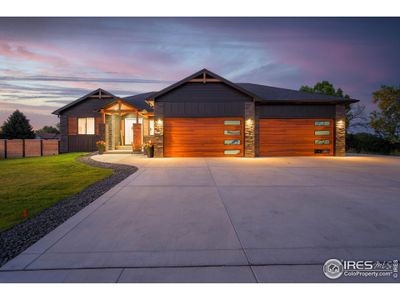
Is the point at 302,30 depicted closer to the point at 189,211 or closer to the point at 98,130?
the point at 189,211

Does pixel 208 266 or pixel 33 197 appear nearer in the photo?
pixel 208 266

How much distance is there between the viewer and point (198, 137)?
13.9m

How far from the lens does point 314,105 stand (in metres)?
14.4

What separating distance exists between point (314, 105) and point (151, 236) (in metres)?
15.0

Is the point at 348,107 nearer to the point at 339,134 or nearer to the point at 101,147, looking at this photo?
the point at 339,134

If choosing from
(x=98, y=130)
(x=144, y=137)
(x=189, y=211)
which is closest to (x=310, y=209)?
(x=189, y=211)

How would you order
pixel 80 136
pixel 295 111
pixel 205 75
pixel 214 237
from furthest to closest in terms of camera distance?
pixel 80 136, pixel 295 111, pixel 205 75, pixel 214 237

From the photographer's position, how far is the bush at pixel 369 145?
58.7ft

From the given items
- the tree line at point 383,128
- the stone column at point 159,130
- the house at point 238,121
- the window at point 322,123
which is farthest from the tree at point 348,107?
the stone column at point 159,130

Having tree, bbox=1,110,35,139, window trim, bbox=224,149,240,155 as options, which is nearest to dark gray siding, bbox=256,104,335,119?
window trim, bbox=224,149,240,155

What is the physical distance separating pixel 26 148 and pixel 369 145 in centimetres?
2942

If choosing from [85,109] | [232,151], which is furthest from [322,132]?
[85,109]

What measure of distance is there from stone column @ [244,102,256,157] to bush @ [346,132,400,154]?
1248cm

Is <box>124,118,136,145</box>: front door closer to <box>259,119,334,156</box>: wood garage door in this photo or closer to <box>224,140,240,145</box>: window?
<box>224,140,240,145</box>: window
